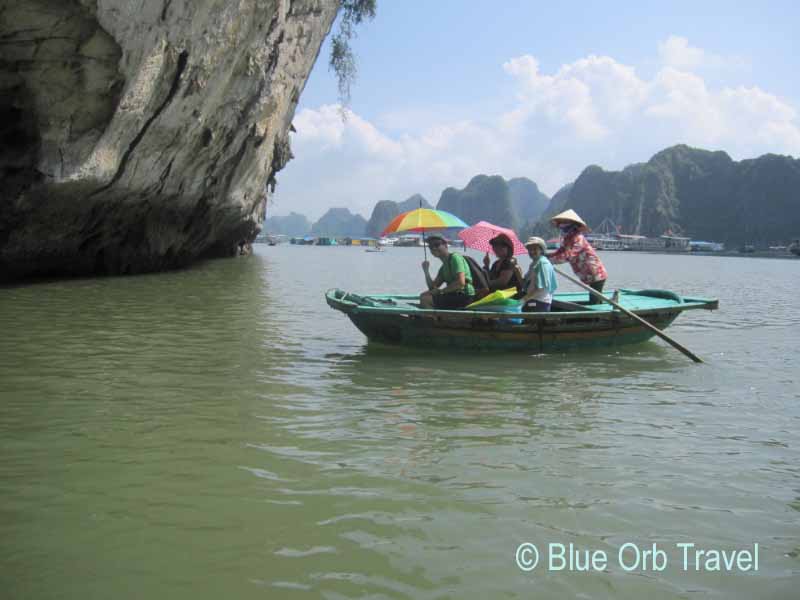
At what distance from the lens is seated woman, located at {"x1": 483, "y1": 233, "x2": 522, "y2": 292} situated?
888cm

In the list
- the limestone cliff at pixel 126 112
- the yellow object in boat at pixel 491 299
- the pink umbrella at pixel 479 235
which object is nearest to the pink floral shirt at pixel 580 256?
the pink umbrella at pixel 479 235

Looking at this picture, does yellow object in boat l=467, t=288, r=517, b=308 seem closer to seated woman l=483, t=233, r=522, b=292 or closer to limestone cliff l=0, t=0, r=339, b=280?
seated woman l=483, t=233, r=522, b=292

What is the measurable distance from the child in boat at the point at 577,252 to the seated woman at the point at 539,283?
3.05 feet

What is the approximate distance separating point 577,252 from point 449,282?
7.61ft

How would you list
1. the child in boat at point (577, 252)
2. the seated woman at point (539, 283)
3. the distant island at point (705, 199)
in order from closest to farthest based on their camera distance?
the seated woman at point (539, 283)
the child in boat at point (577, 252)
the distant island at point (705, 199)

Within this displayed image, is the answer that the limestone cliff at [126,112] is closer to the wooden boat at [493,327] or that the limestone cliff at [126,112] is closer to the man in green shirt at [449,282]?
the wooden boat at [493,327]

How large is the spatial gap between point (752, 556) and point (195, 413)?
4242 millimetres

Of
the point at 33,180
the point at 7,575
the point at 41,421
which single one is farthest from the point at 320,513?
the point at 33,180

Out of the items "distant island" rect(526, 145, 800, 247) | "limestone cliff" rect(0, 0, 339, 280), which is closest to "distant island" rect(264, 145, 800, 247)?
"distant island" rect(526, 145, 800, 247)

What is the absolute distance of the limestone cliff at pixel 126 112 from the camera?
429 inches

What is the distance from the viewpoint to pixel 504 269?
30.5 ft

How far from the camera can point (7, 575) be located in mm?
2957

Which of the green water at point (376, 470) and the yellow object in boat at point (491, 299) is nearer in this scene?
the green water at point (376, 470)

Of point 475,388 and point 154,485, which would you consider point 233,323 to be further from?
point 154,485
